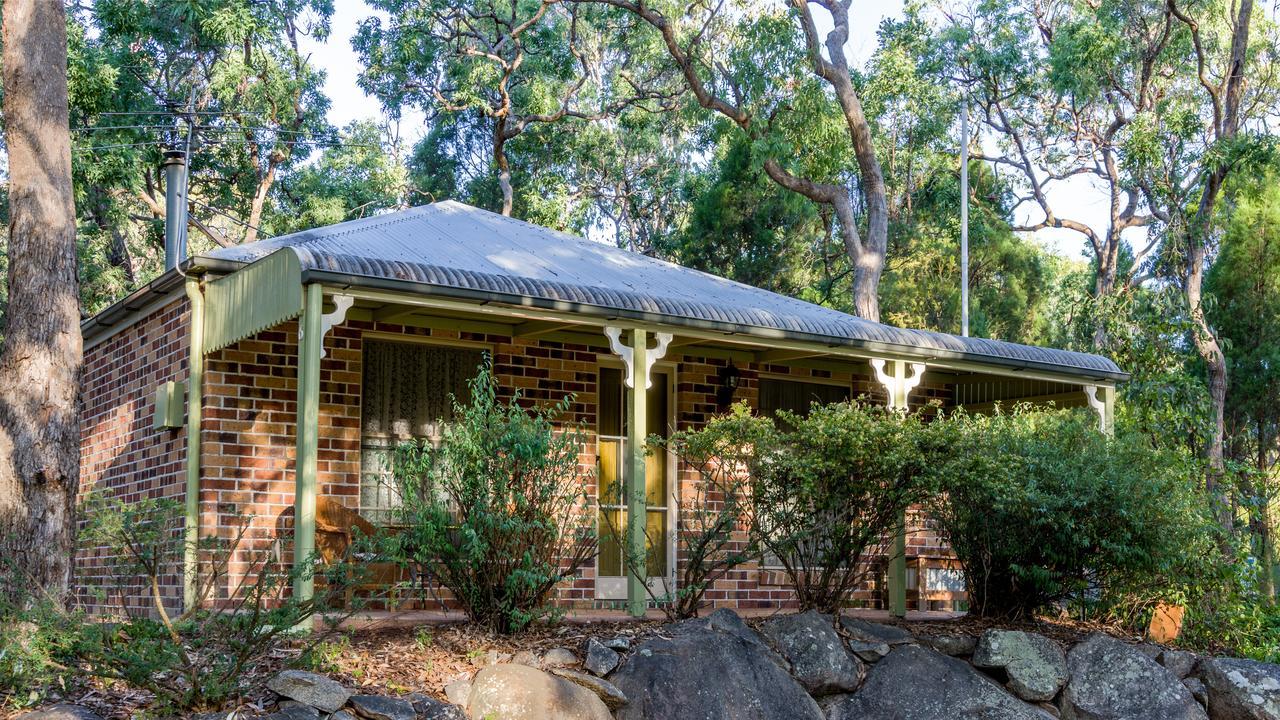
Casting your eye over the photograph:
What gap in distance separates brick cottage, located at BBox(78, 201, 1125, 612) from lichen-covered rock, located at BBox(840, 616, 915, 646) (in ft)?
1.95

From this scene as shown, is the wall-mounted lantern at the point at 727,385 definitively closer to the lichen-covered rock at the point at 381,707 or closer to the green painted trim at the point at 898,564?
the green painted trim at the point at 898,564

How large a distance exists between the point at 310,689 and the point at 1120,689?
5.40 m

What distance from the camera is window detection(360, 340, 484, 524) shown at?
924 cm

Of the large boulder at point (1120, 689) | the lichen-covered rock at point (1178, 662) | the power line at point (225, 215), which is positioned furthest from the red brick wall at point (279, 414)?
the power line at point (225, 215)

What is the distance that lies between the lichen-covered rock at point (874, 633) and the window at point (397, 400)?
326 cm

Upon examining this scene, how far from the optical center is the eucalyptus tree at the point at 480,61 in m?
22.0

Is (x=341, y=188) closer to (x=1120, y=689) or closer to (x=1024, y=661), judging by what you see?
(x=1024, y=661)

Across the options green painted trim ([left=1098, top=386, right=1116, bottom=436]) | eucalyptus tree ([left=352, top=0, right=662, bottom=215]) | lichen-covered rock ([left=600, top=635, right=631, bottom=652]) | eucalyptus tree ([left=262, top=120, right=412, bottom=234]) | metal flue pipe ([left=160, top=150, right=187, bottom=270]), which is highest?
A: eucalyptus tree ([left=352, top=0, right=662, bottom=215])

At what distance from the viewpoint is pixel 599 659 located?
7168mm

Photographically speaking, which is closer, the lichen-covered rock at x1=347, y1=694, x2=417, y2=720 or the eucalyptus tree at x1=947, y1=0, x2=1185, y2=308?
the lichen-covered rock at x1=347, y1=694, x2=417, y2=720

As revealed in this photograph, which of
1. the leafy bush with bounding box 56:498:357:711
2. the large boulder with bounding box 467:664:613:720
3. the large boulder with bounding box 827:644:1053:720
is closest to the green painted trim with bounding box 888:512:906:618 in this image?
the large boulder with bounding box 827:644:1053:720

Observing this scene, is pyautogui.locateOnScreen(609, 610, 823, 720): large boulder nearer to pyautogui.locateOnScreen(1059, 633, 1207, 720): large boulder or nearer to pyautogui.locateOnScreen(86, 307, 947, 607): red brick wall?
pyautogui.locateOnScreen(86, 307, 947, 607): red brick wall

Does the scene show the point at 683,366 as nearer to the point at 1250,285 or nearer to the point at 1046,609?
the point at 1046,609

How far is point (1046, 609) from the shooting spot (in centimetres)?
931
